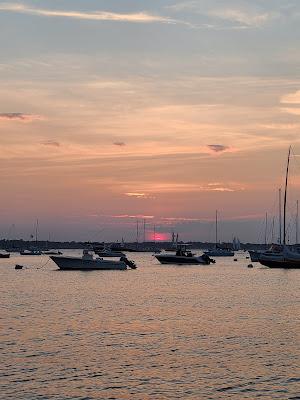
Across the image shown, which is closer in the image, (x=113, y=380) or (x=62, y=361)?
(x=113, y=380)

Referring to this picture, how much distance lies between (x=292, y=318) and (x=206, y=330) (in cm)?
1100

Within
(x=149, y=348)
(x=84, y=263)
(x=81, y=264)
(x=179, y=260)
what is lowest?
(x=149, y=348)

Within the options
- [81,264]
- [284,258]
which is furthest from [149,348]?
[284,258]

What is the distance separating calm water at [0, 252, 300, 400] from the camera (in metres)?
29.3

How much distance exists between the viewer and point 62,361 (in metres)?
34.6

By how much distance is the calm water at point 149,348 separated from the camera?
2933 cm

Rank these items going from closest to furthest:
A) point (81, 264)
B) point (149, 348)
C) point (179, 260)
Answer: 1. point (149, 348)
2. point (81, 264)
3. point (179, 260)

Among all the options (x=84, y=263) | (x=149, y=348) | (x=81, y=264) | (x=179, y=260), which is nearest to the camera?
(x=149, y=348)

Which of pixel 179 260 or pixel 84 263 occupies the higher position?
pixel 179 260

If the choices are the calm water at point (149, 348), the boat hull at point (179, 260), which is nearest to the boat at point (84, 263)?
the boat hull at point (179, 260)

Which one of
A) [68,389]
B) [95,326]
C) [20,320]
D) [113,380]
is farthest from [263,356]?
[20,320]

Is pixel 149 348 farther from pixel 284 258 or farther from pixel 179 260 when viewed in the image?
pixel 179 260

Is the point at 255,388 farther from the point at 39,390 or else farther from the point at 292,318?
the point at 292,318

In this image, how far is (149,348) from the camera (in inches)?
1532
